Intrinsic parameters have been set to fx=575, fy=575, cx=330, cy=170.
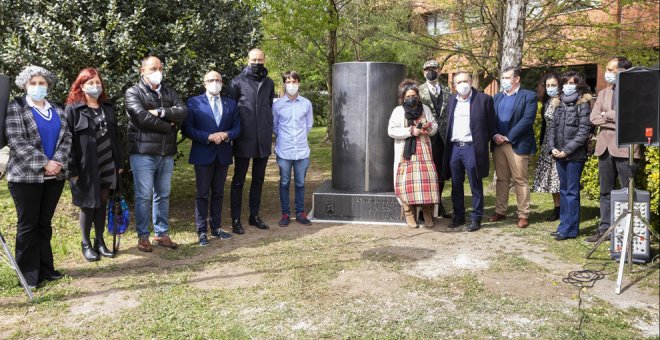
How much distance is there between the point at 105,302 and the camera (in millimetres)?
4641

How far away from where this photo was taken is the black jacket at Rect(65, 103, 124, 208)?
5.32 metres

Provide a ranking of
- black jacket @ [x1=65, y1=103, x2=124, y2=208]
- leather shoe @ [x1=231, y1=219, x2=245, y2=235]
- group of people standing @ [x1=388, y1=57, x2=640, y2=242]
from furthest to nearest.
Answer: leather shoe @ [x1=231, y1=219, x2=245, y2=235]
group of people standing @ [x1=388, y1=57, x2=640, y2=242]
black jacket @ [x1=65, y1=103, x2=124, y2=208]

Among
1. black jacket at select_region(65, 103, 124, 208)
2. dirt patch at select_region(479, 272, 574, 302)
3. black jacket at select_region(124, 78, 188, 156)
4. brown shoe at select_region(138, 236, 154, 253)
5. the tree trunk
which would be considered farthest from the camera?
the tree trunk

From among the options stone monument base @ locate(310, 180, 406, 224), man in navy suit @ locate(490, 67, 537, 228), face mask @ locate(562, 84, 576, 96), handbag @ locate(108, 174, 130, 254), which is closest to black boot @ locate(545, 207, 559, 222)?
man in navy suit @ locate(490, 67, 537, 228)

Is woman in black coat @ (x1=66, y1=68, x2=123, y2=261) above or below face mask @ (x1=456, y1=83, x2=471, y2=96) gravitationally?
below

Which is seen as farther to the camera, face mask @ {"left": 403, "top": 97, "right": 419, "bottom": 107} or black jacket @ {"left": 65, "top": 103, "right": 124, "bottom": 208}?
face mask @ {"left": 403, "top": 97, "right": 419, "bottom": 107}

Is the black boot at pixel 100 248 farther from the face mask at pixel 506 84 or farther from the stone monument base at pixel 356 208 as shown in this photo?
the face mask at pixel 506 84

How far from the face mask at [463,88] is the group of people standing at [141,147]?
1.85 metres

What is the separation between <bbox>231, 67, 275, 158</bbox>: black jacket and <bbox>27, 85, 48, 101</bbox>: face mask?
87.8 inches

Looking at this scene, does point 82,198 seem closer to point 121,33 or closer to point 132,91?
point 132,91

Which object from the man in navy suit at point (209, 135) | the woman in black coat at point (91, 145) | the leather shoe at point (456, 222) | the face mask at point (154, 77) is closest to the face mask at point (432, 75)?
the leather shoe at point (456, 222)

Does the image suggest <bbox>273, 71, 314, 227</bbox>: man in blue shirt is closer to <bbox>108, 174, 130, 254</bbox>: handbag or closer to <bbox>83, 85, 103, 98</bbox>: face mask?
<bbox>108, 174, 130, 254</bbox>: handbag

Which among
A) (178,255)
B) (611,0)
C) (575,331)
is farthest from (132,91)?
(611,0)

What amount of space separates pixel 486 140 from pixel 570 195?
113 centimetres
